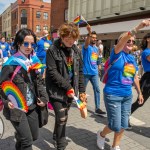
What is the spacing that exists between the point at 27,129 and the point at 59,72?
85cm

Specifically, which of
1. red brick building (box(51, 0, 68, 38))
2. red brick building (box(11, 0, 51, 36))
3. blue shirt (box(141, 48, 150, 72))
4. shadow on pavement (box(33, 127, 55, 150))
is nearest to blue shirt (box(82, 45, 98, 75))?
blue shirt (box(141, 48, 150, 72))

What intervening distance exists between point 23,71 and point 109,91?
1.29 m

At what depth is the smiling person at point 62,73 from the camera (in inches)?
124

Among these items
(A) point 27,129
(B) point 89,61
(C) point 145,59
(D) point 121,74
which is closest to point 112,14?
(B) point 89,61

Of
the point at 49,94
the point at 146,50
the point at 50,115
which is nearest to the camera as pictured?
the point at 49,94

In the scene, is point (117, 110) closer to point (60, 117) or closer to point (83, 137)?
point (60, 117)

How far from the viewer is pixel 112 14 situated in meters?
26.8

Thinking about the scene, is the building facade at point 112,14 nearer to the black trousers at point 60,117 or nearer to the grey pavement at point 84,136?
the grey pavement at point 84,136

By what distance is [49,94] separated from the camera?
3309mm

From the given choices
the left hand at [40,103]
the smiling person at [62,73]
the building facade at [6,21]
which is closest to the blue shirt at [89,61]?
the smiling person at [62,73]

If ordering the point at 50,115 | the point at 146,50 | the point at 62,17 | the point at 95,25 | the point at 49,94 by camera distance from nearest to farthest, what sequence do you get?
the point at 49,94 < the point at 146,50 < the point at 50,115 < the point at 95,25 < the point at 62,17

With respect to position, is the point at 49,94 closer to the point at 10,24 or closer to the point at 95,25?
the point at 95,25

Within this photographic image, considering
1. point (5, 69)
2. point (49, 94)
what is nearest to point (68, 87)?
point (49, 94)

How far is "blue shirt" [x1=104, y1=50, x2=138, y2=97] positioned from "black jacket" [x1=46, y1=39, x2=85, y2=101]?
0.48 metres
